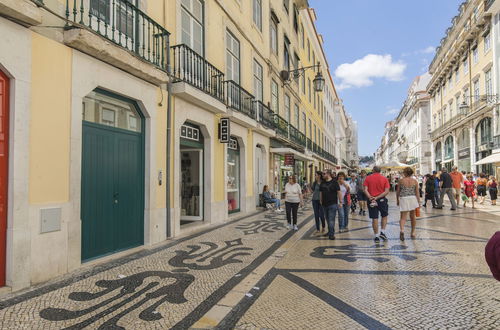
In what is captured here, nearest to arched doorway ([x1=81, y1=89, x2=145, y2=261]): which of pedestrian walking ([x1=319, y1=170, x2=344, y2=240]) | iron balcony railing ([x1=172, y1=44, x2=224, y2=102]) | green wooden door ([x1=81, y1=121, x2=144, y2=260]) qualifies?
green wooden door ([x1=81, y1=121, x2=144, y2=260])

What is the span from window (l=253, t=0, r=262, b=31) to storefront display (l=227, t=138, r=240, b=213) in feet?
19.6

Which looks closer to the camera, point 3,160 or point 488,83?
point 3,160

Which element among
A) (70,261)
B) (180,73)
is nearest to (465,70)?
(180,73)

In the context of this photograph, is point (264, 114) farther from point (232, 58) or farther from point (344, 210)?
point (344, 210)

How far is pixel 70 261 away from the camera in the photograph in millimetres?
4695

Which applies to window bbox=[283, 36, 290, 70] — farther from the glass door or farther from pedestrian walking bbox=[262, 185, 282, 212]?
the glass door

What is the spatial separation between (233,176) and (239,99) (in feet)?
9.43

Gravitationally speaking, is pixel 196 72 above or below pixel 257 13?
below

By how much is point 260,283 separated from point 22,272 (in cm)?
307

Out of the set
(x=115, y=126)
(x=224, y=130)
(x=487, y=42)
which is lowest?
(x=115, y=126)

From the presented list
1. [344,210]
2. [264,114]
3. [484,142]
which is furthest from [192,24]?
[484,142]

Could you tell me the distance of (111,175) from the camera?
18.7 feet

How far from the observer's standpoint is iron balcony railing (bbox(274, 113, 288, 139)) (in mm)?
15984

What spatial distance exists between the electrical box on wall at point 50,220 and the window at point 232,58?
25.6 feet
